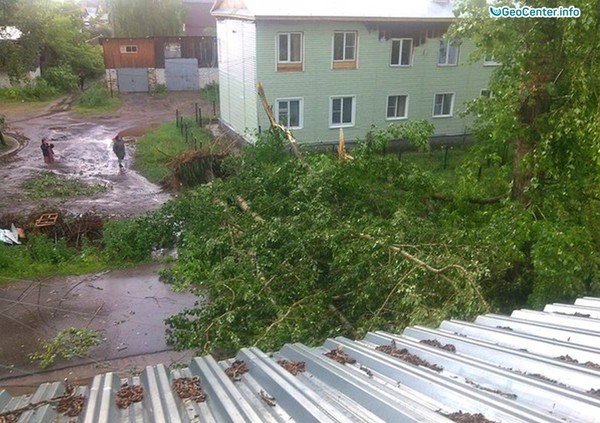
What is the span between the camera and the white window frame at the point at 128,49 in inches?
1272

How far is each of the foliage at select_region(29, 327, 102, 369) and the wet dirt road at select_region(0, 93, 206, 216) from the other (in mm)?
6640

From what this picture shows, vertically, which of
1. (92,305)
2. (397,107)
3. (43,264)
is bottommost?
(92,305)

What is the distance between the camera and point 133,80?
33.5 meters

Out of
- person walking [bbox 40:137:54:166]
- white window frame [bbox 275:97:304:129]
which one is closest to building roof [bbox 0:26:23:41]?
person walking [bbox 40:137:54:166]

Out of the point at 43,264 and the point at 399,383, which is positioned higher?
the point at 399,383

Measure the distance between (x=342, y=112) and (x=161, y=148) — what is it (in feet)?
24.8

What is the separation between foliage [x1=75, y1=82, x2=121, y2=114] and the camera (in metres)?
29.5

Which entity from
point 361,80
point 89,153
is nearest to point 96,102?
point 89,153

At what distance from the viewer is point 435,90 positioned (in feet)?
69.9

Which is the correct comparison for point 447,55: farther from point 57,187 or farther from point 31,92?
point 31,92

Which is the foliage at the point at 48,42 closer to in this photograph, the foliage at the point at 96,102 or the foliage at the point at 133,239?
the foliage at the point at 96,102

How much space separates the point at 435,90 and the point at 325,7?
5895 mm

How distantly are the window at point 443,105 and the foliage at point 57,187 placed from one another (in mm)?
13511

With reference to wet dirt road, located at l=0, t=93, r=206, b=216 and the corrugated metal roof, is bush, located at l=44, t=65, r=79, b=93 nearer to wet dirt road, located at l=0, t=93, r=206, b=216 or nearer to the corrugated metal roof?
wet dirt road, located at l=0, t=93, r=206, b=216
